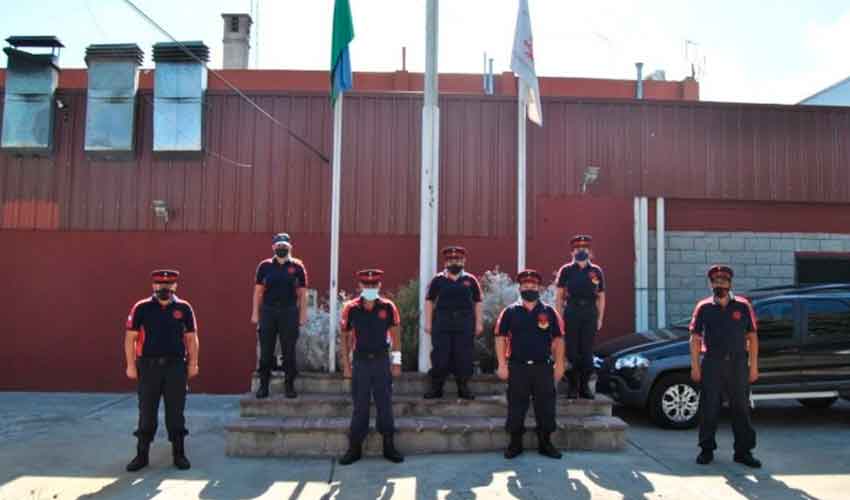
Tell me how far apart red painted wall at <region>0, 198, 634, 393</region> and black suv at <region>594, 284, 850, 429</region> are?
128 inches

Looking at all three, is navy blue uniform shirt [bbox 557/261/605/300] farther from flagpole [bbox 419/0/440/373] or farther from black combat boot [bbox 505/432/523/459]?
black combat boot [bbox 505/432/523/459]

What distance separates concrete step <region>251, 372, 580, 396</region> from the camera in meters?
8.04

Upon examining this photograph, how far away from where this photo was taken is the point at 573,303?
783 centimetres

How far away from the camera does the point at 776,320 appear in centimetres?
868

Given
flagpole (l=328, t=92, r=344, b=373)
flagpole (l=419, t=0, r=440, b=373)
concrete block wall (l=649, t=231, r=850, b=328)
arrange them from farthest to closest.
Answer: concrete block wall (l=649, t=231, r=850, b=328), flagpole (l=419, t=0, r=440, b=373), flagpole (l=328, t=92, r=344, b=373)

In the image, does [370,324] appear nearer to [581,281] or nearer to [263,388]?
[263,388]

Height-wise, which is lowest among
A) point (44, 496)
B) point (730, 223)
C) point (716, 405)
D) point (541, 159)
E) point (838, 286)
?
point (44, 496)

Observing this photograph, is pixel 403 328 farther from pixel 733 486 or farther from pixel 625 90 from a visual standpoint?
pixel 625 90

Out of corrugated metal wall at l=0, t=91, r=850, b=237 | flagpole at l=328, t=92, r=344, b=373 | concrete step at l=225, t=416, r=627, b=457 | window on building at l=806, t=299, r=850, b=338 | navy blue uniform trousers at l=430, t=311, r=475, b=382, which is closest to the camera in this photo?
concrete step at l=225, t=416, r=627, b=457

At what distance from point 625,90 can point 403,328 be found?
11951 millimetres

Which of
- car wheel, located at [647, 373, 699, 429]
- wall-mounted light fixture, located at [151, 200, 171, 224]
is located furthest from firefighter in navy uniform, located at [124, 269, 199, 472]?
car wheel, located at [647, 373, 699, 429]

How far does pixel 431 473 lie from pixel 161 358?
2.63m

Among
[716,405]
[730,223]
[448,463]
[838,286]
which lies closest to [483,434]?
[448,463]

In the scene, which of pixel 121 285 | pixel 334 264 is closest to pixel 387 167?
pixel 334 264
